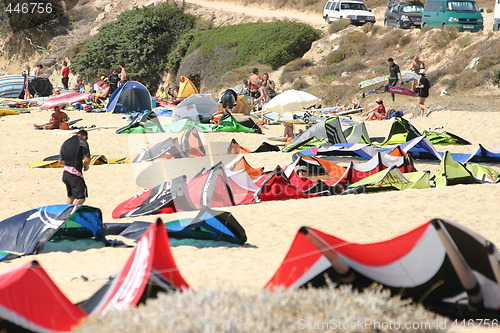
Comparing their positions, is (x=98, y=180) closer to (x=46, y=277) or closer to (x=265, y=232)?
(x=265, y=232)

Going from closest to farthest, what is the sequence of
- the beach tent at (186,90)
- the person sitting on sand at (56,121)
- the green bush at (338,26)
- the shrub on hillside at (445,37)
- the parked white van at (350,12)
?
the person sitting on sand at (56,121)
the beach tent at (186,90)
the shrub on hillside at (445,37)
the green bush at (338,26)
the parked white van at (350,12)

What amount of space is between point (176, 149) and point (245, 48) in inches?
836

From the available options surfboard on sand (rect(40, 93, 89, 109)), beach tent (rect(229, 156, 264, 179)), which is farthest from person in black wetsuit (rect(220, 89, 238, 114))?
beach tent (rect(229, 156, 264, 179))

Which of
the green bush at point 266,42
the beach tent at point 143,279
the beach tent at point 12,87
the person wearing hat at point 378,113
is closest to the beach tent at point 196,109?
the person wearing hat at point 378,113

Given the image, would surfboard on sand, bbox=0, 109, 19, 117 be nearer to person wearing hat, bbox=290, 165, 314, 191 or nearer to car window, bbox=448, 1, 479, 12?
person wearing hat, bbox=290, 165, 314, 191

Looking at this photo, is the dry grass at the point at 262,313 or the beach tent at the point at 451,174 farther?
the beach tent at the point at 451,174

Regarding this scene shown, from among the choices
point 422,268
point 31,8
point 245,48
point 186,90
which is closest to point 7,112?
point 186,90

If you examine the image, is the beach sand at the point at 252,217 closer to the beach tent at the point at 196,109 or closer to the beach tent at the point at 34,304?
the beach tent at the point at 34,304

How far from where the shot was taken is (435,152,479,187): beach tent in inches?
426

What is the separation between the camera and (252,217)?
916 centimetres

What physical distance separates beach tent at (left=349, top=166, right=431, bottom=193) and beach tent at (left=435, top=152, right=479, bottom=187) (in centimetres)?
19

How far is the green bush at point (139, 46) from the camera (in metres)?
39.1

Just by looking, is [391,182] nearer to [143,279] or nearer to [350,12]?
[143,279]

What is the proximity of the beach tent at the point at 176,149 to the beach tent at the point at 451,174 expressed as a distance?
5.44 m
